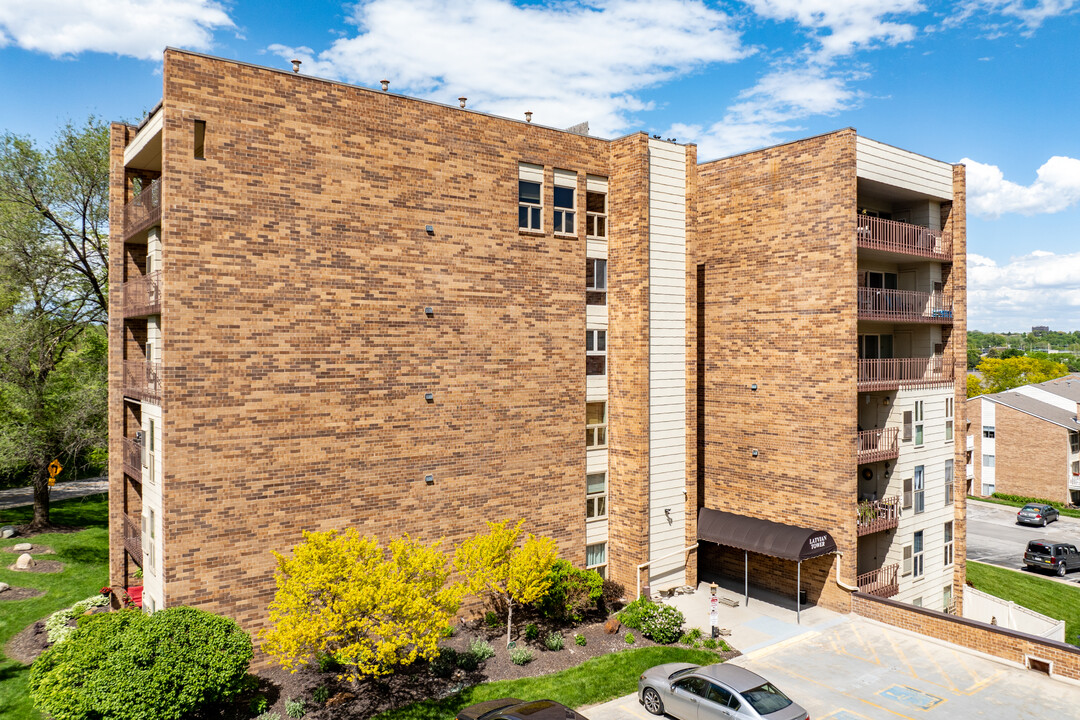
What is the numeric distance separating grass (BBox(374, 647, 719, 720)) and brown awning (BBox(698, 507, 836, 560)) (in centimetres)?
452

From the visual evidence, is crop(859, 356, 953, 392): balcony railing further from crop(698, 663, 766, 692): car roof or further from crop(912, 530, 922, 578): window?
crop(698, 663, 766, 692): car roof

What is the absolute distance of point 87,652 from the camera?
12.7 metres

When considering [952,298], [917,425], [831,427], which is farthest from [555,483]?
[952,298]

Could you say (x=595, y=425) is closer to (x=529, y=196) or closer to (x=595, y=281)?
(x=595, y=281)

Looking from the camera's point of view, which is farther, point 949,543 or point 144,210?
point 949,543

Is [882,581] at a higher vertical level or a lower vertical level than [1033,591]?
higher

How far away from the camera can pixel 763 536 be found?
20.7m

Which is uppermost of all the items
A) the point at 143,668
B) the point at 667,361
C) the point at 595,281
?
the point at 595,281

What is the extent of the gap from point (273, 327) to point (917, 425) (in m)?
21.4

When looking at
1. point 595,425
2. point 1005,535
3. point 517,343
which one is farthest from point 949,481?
point 1005,535

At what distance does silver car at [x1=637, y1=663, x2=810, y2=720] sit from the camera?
12586 mm

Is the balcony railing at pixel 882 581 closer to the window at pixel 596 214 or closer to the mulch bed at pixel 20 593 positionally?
the window at pixel 596 214

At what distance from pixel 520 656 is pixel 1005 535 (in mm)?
42092

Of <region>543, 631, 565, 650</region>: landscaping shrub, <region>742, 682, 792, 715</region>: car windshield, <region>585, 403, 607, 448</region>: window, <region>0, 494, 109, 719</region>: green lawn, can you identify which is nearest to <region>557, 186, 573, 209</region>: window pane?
<region>585, 403, 607, 448</region>: window
